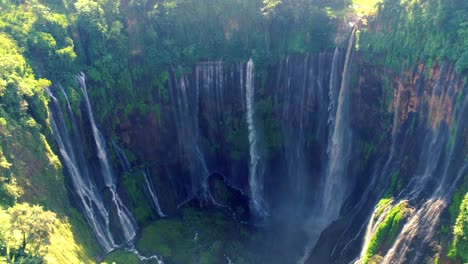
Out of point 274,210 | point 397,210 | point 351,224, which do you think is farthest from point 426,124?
point 274,210

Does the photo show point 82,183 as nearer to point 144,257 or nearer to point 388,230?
point 144,257

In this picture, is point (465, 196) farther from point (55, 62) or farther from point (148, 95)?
point (55, 62)

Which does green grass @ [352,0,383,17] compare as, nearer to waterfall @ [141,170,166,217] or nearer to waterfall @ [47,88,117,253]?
waterfall @ [141,170,166,217]

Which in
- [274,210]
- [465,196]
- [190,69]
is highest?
[190,69]

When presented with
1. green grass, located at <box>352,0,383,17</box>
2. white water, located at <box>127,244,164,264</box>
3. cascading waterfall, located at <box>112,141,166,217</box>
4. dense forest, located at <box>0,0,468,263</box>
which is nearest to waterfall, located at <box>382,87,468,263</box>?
dense forest, located at <box>0,0,468,263</box>

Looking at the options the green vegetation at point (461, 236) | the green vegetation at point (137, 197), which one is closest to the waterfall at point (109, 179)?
the green vegetation at point (137, 197)
